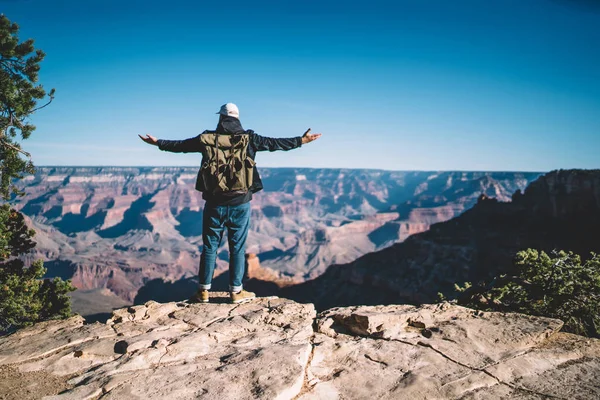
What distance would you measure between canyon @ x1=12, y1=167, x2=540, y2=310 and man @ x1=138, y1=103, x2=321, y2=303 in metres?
37.7

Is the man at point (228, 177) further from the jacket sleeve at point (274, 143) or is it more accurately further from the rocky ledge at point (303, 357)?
the rocky ledge at point (303, 357)

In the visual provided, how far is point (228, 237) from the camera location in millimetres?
4410

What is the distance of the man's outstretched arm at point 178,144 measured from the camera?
4.14m

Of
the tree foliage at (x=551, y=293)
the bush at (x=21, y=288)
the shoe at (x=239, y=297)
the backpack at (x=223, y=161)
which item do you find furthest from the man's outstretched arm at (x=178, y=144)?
the tree foliage at (x=551, y=293)

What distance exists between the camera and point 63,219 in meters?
151

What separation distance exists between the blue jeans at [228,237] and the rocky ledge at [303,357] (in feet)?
1.89

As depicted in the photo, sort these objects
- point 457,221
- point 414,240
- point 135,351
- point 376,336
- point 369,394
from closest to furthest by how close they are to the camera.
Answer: point 369,394 → point 135,351 → point 376,336 → point 414,240 → point 457,221

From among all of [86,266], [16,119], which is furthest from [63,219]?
[16,119]

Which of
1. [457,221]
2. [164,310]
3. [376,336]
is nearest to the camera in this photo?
[376,336]

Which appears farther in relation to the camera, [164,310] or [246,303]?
[246,303]

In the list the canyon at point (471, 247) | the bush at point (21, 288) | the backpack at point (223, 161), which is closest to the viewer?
the backpack at point (223, 161)

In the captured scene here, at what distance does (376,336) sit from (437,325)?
719mm

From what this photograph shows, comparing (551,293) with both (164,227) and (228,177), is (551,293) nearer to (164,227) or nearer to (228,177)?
(228,177)

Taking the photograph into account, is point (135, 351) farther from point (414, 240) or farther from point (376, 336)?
point (414, 240)
